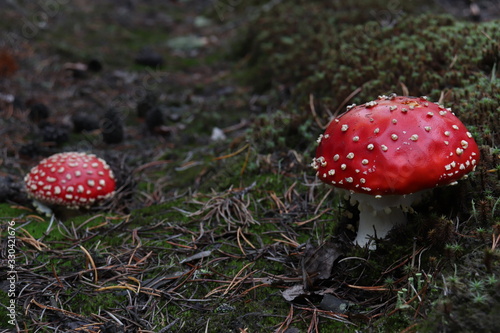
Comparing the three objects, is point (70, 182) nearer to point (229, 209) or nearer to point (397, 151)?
point (229, 209)

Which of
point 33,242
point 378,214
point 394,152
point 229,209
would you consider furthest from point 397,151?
point 33,242

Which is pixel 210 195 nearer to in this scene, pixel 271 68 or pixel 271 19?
pixel 271 68

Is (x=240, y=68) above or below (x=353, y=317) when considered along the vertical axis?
below

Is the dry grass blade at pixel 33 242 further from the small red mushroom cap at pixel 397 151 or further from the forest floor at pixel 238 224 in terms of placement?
the small red mushroom cap at pixel 397 151

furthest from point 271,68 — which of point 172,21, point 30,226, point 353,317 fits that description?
point 172,21

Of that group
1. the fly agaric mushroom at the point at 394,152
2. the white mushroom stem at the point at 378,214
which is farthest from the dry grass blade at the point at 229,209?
the fly agaric mushroom at the point at 394,152

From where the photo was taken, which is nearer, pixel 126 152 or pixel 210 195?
pixel 210 195
